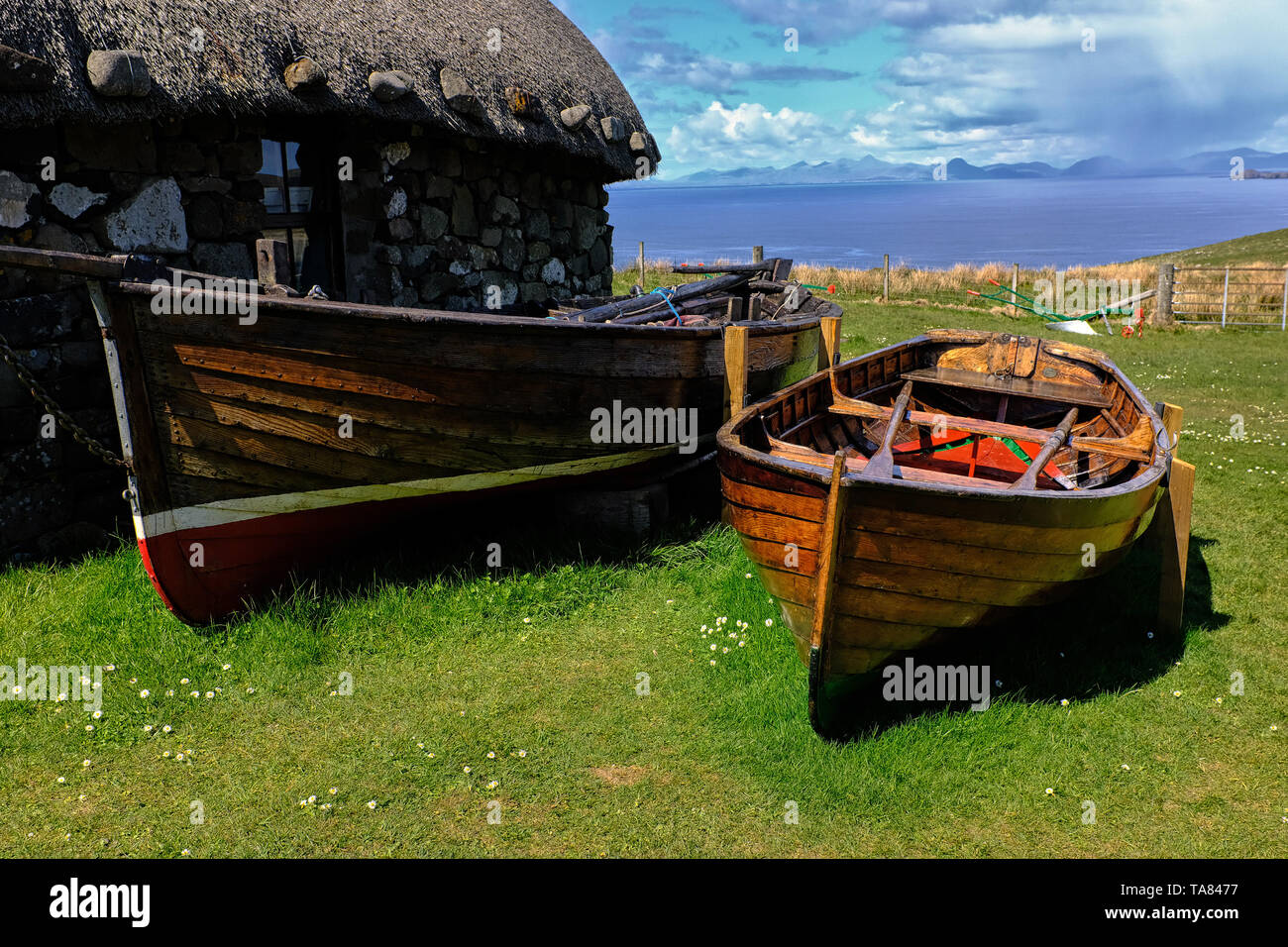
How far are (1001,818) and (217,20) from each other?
20.8 feet

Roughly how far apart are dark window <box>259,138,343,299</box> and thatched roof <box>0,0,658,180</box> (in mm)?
470

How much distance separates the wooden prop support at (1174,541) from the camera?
5062mm

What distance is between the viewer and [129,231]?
5773mm

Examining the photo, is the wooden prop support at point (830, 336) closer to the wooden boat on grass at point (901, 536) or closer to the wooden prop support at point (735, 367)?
the wooden prop support at point (735, 367)

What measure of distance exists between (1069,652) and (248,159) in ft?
19.3

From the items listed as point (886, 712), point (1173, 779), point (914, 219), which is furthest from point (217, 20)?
point (914, 219)

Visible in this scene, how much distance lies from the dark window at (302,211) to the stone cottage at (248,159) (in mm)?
15

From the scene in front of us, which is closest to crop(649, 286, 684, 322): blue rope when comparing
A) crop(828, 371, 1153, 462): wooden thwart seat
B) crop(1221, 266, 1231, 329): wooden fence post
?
crop(828, 371, 1153, 462): wooden thwart seat

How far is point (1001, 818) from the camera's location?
3.83m

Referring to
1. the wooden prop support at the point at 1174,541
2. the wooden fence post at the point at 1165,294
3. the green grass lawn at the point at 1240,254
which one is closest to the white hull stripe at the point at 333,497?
the wooden prop support at the point at 1174,541

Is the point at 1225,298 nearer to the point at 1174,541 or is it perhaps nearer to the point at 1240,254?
the point at 1174,541

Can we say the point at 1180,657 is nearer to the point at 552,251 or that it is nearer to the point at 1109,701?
the point at 1109,701

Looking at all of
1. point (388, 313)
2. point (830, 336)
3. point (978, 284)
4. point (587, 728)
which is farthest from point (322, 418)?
point (978, 284)

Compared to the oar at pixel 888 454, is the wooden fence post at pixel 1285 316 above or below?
above
